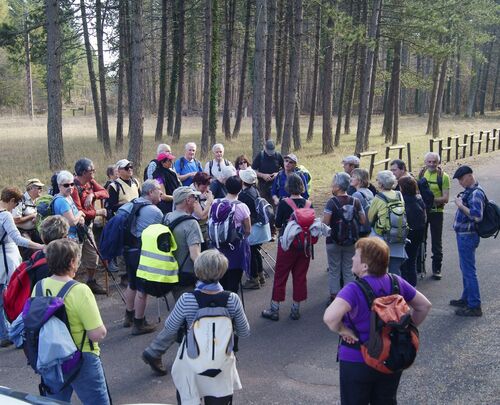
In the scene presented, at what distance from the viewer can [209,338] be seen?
13.1ft

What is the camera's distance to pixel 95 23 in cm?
2562

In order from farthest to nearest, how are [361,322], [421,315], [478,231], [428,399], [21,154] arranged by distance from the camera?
[21,154]
[478,231]
[428,399]
[421,315]
[361,322]

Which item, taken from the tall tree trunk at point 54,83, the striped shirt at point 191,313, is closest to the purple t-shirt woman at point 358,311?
the striped shirt at point 191,313

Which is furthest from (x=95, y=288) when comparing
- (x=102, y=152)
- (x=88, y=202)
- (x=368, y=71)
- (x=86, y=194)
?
(x=102, y=152)

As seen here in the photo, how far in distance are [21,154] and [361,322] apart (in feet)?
69.3

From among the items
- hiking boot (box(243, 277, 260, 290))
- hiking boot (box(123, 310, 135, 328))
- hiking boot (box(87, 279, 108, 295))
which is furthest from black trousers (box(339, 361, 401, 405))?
hiking boot (box(87, 279, 108, 295))

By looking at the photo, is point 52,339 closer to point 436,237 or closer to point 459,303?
point 459,303

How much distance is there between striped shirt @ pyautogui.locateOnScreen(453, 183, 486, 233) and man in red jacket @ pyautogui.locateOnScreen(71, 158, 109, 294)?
486 centimetres

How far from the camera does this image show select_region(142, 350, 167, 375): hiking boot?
536cm

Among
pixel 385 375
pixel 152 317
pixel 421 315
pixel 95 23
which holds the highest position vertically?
pixel 95 23

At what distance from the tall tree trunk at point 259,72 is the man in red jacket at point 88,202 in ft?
27.1

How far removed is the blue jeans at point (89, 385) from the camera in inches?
154

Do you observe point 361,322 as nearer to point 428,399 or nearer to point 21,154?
point 428,399

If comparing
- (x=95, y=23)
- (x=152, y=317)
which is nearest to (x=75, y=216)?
(x=152, y=317)
